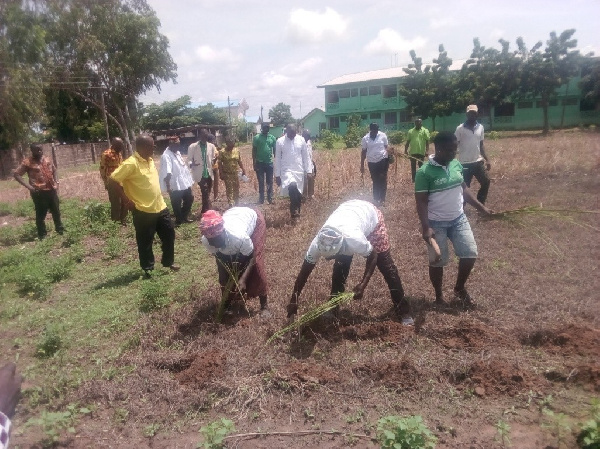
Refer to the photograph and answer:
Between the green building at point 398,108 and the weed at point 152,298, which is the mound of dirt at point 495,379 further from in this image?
the green building at point 398,108

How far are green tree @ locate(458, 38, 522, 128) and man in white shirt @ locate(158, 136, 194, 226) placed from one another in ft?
89.6

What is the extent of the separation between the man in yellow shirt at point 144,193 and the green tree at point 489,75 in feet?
96.6

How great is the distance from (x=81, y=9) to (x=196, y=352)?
28.7 metres

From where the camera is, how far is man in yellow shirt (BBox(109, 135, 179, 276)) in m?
5.52

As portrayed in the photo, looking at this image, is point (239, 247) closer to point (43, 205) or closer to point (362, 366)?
point (362, 366)

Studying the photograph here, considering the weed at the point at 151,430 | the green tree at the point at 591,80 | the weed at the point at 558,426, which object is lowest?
the weed at the point at 151,430

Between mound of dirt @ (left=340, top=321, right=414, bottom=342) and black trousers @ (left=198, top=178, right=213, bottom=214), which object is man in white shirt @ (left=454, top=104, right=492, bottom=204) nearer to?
mound of dirt @ (left=340, top=321, right=414, bottom=342)

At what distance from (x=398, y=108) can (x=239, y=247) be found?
1462 inches

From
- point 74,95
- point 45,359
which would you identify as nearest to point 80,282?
point 45,359

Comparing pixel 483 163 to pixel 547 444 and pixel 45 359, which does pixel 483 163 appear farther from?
pixel 45 359

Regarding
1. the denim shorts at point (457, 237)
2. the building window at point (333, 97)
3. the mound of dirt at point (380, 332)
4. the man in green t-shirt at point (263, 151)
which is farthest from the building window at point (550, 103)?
the mound of dirt at point (380, 332)

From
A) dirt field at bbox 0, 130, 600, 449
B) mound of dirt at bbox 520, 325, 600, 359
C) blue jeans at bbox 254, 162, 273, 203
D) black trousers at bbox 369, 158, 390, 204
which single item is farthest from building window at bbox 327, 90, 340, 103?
mound of dirt at bbox 520, 325, 600, 359

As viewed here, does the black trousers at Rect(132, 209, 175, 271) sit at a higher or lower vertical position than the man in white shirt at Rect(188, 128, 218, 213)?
lower

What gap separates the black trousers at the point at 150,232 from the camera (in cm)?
573
